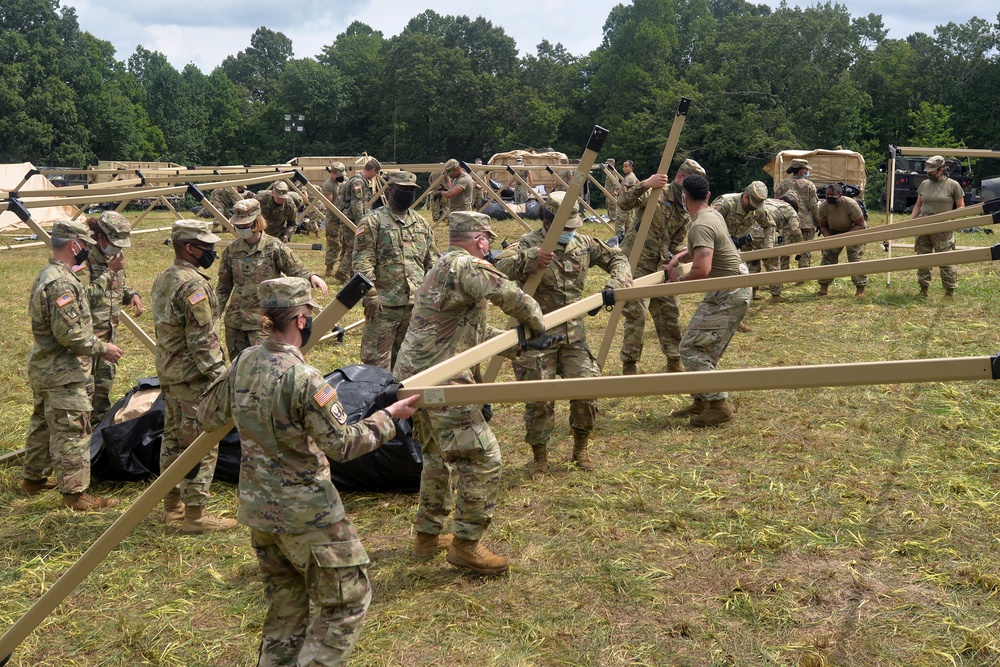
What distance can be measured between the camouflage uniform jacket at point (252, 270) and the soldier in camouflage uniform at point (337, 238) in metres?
5.85

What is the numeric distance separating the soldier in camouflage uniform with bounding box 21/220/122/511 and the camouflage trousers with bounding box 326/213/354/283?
8.33 metres

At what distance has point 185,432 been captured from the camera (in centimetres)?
605

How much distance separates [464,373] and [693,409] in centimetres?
357

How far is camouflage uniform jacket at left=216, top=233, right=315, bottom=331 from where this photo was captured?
7711mm

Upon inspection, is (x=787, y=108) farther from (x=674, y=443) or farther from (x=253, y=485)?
(x=253, y=485)

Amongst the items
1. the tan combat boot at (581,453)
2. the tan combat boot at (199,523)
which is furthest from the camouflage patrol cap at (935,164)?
the tan combat boot at (199,523)

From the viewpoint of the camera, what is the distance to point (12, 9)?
5953cm

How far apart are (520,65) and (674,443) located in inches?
2273

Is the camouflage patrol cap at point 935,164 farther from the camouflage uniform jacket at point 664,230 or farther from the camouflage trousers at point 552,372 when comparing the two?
the camouflage trousers at point 552,372

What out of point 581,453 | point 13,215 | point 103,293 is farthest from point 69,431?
point 13,215

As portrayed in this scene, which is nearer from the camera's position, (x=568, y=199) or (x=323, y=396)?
(x=323, y=396)

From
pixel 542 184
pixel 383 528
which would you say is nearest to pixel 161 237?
pixel 542 184

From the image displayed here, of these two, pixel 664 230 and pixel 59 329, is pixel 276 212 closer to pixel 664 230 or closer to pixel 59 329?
pixel 664 230

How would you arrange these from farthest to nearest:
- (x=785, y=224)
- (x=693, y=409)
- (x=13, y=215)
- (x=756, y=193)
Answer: (x=13, y=215) < (x=785, y=224) < (x=756, y=193) < (x=693, y=409)
